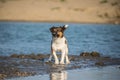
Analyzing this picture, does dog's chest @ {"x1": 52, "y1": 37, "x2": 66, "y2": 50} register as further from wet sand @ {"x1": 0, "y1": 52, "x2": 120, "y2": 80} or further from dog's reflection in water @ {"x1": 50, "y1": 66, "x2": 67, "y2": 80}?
dog's reflection in water @ {"x1": 50, "y1": 66, "x2": 67, "y2": 80}

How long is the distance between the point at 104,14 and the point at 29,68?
134 ft

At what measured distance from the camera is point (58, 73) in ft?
55.2

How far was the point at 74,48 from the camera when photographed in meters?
26.8

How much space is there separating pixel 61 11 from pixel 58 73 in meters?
41.5

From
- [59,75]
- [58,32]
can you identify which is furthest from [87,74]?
[58,32]

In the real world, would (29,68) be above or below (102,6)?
below

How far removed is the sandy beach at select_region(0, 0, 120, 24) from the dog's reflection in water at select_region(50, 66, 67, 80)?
38.3 metres

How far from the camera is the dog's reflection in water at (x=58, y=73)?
1568cm

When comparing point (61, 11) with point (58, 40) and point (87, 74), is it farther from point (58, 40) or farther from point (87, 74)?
point (87, 74)

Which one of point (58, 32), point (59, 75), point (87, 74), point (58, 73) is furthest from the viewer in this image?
point (58, 32)

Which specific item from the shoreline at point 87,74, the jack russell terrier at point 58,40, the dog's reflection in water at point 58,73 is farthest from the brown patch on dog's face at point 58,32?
the shoreline at point 87,74

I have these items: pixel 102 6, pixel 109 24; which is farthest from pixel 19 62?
pixel 102 6

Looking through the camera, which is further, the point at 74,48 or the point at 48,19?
the point at 48,19

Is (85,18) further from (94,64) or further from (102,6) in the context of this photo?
(94,64)
